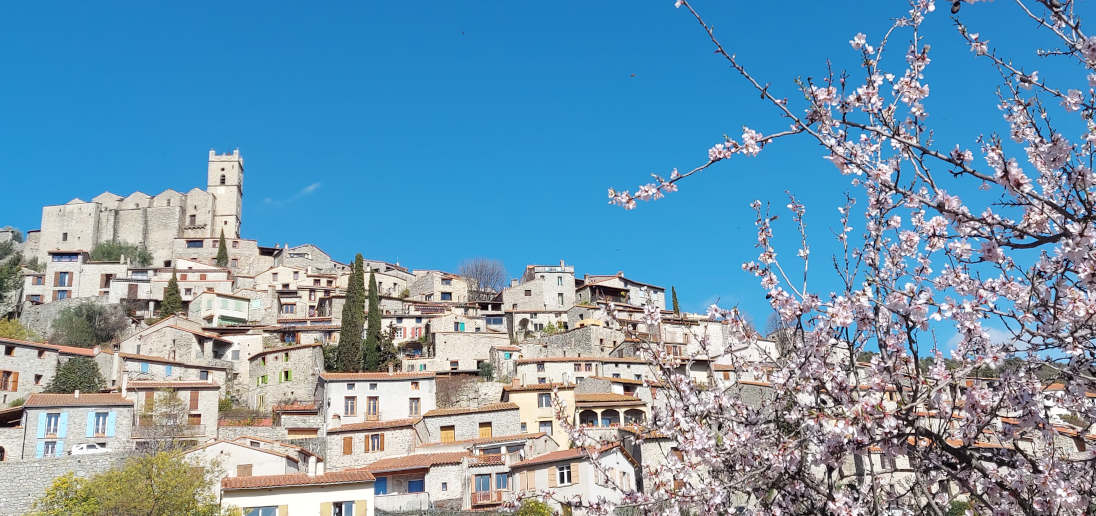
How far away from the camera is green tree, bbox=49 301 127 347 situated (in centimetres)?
5714

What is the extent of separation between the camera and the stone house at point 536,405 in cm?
4125

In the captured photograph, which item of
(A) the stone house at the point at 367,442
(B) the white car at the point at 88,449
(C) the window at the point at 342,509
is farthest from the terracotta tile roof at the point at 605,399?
(B) the white car at the point at 88,449

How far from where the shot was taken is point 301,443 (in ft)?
128

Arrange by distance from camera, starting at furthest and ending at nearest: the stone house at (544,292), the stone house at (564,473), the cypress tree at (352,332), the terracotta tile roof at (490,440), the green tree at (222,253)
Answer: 1. the green tree at (222,253)
2. the stone house at (544,292)
3. the cypress tree at (352,332)
4. the terracotta tile roof at (490,440)
5. the stone house at (564,473)

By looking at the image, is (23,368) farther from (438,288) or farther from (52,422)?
(438,288)

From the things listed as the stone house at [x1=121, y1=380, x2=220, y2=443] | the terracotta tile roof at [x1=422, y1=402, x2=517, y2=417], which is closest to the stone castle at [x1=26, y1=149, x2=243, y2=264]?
the stone house at [x1=121, y1=380, x2=220, y2=443]

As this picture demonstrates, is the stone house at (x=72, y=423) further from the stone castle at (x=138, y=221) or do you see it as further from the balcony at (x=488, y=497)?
the stone castle at (x=138, y=221)

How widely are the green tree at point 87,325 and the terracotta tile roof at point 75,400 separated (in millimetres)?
21050

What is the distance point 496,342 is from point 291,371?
1249 centimetres

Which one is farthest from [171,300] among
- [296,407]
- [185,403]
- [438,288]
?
[185,403]

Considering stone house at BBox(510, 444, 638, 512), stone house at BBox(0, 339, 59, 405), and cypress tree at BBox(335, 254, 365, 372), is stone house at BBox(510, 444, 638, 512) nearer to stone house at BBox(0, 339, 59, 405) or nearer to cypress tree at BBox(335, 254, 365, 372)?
cypress tree at BBox(335, 254, 365, 372)

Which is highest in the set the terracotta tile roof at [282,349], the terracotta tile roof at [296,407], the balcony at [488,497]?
the terracotta tile roof at [282,349]

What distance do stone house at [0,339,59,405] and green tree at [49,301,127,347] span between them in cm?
1202

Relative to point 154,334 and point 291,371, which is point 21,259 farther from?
point 291,371
